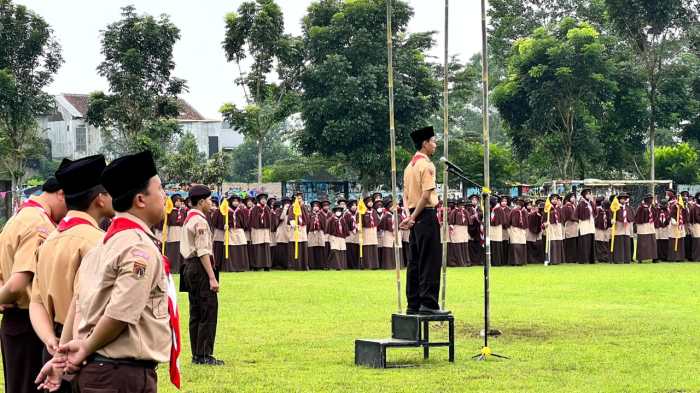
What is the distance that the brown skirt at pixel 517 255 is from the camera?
30781mm

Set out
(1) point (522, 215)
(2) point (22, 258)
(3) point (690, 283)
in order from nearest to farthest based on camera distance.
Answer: (2) point (22, 258), (3) point (690, 283), (1) point (522, 215)

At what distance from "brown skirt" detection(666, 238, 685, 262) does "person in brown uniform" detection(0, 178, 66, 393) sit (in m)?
26.8

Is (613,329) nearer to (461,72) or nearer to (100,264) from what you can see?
(100,264)

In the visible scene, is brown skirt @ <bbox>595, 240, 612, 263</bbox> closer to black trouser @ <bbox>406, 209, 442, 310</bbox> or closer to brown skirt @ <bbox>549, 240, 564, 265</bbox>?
brown skirt @ <bbox>549, 240, 564, 265</bbox>

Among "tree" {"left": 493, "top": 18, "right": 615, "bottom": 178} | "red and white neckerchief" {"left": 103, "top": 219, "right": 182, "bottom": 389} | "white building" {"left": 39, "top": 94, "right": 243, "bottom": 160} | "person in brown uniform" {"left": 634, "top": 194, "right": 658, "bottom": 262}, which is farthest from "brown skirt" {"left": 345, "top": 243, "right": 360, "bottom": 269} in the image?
"white building" {"left": 39, "top": 94, "right": 243, "bottom": 160}

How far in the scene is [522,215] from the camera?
30891mm

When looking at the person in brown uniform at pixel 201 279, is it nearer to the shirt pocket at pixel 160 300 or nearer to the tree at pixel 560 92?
the shirt pocket at pixel 160 300

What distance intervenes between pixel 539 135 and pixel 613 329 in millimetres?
27079

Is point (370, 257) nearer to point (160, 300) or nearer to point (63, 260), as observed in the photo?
point (63, 260)

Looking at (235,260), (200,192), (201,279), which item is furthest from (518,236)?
(200,192)

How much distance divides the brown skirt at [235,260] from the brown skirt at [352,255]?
3.25 meters

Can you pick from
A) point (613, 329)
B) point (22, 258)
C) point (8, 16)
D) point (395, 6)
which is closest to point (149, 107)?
point (8, 16)

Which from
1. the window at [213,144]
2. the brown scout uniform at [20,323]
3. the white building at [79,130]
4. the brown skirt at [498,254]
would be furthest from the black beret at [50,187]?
the window at [213,144]

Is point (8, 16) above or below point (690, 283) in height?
above
